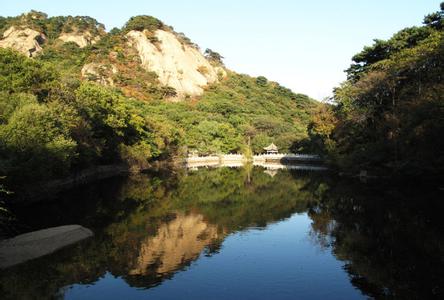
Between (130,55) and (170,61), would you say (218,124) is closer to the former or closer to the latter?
(170,61)

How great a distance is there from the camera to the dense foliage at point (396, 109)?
33.2 meters

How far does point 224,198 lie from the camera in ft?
134

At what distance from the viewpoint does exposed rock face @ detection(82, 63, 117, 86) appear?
11431 centimetres

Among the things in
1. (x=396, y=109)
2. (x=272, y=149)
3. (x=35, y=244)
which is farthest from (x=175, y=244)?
(x=272, y=149)

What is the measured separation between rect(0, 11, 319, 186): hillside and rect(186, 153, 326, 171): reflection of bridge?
2.96 m

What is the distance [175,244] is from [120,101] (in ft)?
148

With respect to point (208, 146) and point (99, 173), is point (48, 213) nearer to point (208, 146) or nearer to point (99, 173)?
point (99, 173)

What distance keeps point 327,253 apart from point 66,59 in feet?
399

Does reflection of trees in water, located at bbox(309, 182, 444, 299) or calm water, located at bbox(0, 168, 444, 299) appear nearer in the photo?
calm water, located at bbox(0, 168, 444, 299)

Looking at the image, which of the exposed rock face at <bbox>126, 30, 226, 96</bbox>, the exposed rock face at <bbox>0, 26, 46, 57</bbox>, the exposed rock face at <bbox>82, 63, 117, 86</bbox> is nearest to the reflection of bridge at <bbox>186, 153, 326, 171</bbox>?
the exposed rock face at <bbox>126, 30, 226, 96</bbox>

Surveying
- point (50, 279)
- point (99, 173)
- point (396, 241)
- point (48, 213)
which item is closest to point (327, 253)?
point (396, 241)

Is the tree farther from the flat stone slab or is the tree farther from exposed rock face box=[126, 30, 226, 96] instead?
the flat stone slab

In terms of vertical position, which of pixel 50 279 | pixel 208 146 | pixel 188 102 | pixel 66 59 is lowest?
pixel 50 279

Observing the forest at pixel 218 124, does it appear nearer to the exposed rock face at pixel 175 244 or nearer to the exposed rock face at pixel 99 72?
the exposed rock face at pixel 175 244
